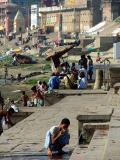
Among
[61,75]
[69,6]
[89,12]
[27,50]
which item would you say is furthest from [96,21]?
[61,75]

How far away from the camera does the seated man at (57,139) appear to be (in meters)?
8.52

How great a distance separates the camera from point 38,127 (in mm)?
11234

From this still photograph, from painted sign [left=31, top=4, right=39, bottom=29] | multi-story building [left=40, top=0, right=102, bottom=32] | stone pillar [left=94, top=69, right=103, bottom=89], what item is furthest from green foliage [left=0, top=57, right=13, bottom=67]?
painted sign [left=31, top=4, right=39, bottom=29]

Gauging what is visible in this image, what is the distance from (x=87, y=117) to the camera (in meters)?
8.82

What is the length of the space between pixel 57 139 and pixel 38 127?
8.89ft

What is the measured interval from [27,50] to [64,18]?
36.7m

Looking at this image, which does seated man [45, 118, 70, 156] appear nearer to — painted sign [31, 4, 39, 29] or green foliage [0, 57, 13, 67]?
green foliage [0, 57, 13, 67]

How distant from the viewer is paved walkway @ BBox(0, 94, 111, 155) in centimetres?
943

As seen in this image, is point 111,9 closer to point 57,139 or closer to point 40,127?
point 40,127

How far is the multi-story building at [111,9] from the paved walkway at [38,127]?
8012 centimetres

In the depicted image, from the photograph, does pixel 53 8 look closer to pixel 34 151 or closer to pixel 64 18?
pixel 64 18

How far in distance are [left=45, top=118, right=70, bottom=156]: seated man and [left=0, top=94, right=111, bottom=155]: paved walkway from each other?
0.48 metres

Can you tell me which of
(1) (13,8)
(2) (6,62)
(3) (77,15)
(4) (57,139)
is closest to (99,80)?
(4) (57,139)

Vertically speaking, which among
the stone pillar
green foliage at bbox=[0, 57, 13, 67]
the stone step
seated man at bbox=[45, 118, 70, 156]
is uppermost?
the stone step
